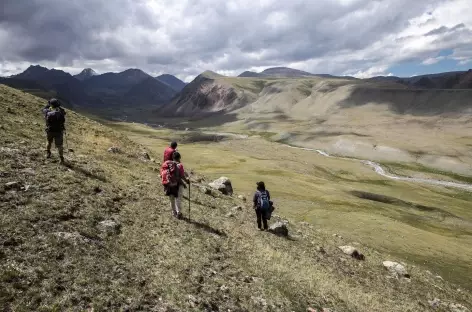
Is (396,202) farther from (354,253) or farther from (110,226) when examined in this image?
(110,226)

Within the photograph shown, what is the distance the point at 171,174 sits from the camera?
72.1 feet

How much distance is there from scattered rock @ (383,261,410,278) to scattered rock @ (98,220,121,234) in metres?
19.6

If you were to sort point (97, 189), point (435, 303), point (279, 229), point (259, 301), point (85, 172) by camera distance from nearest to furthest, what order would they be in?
1. point (259, 301)
2. point (97, 189)
3. point (435, 303)
4. point (85, 172)
5. point (279, 229)

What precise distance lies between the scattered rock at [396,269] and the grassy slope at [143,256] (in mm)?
709

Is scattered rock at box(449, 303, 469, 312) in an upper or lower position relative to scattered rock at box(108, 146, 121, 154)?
lower

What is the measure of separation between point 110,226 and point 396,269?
20.5 metres

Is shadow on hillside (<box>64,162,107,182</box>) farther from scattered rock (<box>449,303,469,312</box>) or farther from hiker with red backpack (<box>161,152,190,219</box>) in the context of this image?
scattered rock (<box>449,303,469,312</box>)

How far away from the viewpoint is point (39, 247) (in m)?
14.5

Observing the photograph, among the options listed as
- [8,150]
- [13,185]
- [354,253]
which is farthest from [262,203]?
[8,150]

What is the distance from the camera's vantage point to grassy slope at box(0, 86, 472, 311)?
528 inches

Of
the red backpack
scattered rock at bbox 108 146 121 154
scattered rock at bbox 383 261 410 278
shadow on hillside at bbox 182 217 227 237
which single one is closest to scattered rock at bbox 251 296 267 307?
shadow on hillside at bbox 182 217 227 237

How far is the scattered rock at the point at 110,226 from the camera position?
18.1m

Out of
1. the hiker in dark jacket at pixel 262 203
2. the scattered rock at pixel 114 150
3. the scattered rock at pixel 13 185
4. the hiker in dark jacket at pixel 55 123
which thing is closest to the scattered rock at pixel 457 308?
the hiker in dark jacket at pixel 262 203

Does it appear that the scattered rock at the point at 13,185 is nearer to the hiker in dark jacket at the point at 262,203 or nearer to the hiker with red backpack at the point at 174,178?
the hiker with red backpack at the point at 174,178
